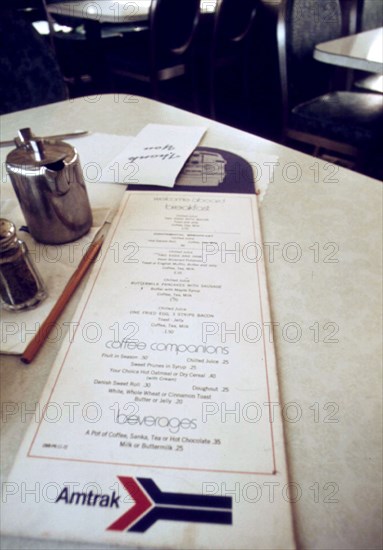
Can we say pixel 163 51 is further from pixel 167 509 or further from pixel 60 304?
pixel 167 509

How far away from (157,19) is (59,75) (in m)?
0.97

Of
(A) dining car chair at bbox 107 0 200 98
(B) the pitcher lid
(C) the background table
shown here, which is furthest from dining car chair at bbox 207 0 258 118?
(B) the pitcher lid

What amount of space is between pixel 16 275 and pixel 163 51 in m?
2.19

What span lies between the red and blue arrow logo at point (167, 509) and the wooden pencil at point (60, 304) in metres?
0.17

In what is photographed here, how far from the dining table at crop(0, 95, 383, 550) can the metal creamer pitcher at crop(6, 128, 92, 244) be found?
9cm

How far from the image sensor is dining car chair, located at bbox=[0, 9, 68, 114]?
1.23 meters

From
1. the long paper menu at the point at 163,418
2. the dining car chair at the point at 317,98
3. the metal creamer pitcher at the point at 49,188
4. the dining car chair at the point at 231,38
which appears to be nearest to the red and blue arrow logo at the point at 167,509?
the long paper menu at the point at 163,418

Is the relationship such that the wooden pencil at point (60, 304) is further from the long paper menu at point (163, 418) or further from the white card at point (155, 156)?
the white card at point (155, 156)

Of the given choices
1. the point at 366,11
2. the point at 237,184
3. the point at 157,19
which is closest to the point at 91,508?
the point at 237,184

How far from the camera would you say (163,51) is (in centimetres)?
222

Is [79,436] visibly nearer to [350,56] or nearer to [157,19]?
[350,56]

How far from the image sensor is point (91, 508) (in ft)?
0.95

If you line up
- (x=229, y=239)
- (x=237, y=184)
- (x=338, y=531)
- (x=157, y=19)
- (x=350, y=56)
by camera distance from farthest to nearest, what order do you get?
1. (x=157, y=19)
2. (x=350, y=56)
3. (x=237, y=184)
4. (x=229, y=239)
5. (x=338, y=531)

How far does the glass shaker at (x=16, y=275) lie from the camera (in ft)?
1.37
